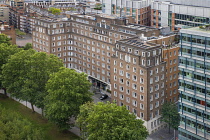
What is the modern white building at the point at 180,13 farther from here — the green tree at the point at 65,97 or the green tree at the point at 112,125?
the green tree at the point at 112,125

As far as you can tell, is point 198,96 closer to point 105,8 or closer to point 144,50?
point 144,50

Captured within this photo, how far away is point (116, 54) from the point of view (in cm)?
10675

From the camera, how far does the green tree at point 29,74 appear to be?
11000 cm

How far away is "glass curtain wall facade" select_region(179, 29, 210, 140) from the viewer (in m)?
78.4

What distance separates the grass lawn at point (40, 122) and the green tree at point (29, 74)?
4.83 metres

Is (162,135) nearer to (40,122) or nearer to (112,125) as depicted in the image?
(112,125)

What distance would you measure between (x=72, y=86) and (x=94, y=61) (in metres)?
33.3

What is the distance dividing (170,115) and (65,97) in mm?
28829

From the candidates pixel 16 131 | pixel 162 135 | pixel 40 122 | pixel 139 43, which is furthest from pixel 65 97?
pixel 162 135

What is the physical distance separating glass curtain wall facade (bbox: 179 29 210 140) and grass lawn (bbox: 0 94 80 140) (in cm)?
3195

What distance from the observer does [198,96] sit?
80562 mm

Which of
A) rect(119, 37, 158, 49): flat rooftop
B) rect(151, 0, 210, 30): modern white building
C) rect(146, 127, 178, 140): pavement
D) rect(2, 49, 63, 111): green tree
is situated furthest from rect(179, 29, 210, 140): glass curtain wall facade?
rect(151, 0, 210, 30): modern white building

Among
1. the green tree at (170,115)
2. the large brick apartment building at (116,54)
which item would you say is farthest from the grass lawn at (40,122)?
the green tree at (170,115)

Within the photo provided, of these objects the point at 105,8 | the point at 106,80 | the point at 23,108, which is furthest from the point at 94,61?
the point at 105,8
